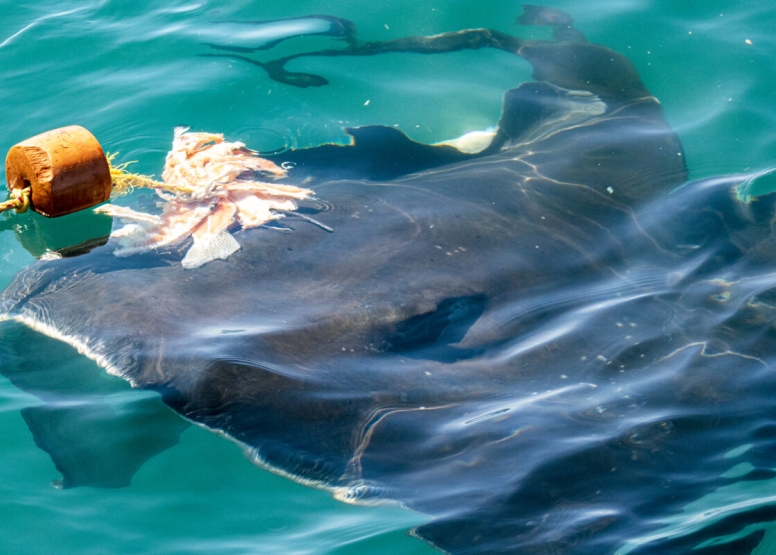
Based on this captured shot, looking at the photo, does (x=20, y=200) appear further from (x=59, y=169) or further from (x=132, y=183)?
(x=132, y=183)

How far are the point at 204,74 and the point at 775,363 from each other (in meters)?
4.56

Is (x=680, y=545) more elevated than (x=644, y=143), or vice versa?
(x=644, y=143)

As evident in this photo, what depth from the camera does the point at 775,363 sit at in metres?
3.11

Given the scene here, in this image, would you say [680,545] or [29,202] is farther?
[29,202]

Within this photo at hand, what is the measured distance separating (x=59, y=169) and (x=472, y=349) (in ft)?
6.80

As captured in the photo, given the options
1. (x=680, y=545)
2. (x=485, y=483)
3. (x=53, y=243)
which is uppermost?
→ (x=53, y=243)

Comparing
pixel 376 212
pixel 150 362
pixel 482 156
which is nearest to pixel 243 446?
pixel 150 362

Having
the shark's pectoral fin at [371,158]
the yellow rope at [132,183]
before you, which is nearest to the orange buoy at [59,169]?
the yellow rope at [132,183]

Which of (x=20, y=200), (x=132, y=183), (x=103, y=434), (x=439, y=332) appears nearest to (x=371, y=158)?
(x=132, y=183)

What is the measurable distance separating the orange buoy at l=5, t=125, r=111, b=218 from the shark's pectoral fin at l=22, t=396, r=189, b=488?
1000mm

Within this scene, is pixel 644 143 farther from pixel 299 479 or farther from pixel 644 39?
pixel 299 479

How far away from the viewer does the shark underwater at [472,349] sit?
2.57 m

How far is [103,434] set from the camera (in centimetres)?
293

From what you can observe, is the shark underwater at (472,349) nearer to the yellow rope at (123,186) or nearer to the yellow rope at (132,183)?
the yellow rope at (123,186)
